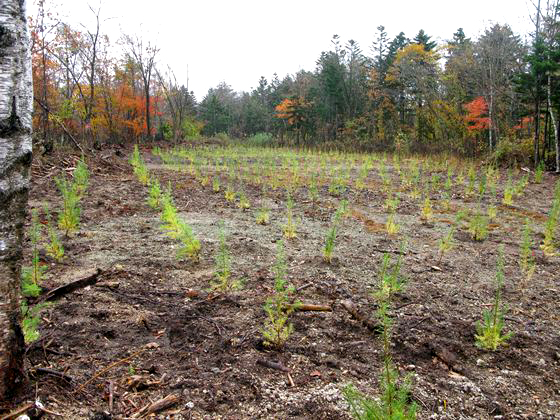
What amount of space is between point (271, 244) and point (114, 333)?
88.8 inches

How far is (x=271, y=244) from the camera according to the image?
428 centimetres

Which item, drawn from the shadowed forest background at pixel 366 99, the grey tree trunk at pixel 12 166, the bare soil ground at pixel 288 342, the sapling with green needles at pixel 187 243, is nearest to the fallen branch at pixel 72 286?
the bare soil ground at pixel 288 342

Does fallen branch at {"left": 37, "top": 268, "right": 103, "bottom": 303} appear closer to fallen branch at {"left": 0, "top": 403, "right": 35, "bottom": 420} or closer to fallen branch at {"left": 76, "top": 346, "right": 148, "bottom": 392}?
fallen branch at {"left": 76, "top": 346, "right": 148, "bottom": 392}

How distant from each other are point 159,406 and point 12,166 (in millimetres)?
1177

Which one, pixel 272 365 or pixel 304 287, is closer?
pixel 272 365

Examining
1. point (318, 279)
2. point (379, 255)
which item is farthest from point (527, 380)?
point (379, 255)

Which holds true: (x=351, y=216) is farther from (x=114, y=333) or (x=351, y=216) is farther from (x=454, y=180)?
(x=454, y=180)

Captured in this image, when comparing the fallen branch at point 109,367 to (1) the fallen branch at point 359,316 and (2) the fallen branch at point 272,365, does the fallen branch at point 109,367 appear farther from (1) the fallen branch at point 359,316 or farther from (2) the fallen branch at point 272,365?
(1) the fallen branch at point 359,316

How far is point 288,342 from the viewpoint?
2295mm

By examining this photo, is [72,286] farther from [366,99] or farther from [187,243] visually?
[366,99]

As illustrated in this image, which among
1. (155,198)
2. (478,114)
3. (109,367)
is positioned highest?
(478,114)

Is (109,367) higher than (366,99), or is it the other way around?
(366,99)

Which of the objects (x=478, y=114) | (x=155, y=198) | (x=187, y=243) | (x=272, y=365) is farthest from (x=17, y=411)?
(x=478, y=114)

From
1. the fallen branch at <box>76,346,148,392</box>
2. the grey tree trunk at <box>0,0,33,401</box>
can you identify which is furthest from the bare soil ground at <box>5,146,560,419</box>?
the grey tree trunk at <box>0,0,33,401</box>
